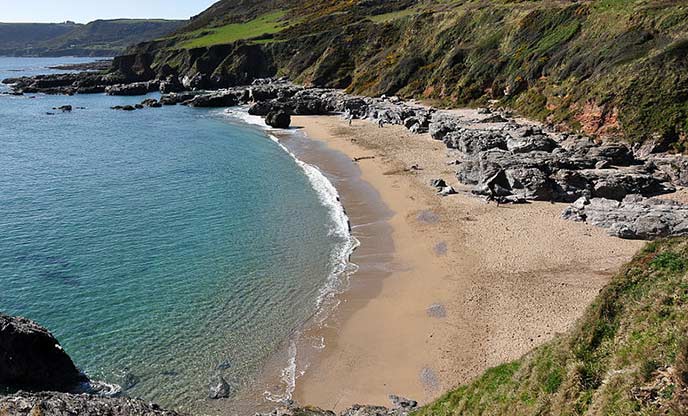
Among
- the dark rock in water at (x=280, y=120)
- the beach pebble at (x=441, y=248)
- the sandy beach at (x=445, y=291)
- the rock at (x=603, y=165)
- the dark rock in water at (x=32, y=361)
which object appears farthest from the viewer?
the dark rock in water at (x=280, y=120)

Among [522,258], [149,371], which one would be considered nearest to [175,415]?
[149,371]

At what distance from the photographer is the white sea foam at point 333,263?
18.9 m

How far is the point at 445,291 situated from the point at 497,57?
52.1 metres

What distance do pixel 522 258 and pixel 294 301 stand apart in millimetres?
11804

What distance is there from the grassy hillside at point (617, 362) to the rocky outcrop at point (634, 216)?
16060 millimetres

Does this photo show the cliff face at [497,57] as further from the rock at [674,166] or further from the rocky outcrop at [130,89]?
the rocky outcrop at [130,89]

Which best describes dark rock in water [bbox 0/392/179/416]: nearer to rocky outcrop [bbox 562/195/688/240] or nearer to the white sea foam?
the white sea foam

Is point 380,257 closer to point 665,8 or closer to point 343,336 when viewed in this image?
point 343,336

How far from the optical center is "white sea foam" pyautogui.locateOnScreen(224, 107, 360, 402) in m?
18.9

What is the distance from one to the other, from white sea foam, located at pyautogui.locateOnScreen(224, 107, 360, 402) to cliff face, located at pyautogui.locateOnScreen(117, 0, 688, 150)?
23.8 meters

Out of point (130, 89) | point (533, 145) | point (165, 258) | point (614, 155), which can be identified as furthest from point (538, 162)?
point (130, 89)

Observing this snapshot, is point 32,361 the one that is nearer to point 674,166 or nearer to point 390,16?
point 674,166

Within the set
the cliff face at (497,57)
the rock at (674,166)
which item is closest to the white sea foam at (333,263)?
the rock at (674,166)

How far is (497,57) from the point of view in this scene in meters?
68.1
